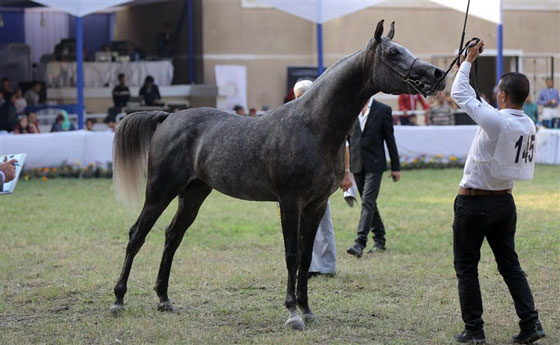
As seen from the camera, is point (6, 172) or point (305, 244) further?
point (6, 172)

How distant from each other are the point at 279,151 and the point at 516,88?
183cm

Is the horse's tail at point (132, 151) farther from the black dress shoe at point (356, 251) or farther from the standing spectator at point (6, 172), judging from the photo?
the black dress shoe at point (356, 251)

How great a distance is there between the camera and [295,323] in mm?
6309

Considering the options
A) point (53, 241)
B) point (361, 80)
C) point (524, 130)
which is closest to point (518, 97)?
point (524, 130)

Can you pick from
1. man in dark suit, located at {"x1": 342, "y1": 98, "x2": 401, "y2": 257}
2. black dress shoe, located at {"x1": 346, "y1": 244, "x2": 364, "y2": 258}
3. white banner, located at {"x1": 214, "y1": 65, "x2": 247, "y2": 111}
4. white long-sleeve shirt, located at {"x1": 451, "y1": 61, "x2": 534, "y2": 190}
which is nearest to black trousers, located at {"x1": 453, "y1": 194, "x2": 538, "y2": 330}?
white long-sleeve shirt, located at {"x1": 451, "y1": 61, "x2": 534, "y2": 190}

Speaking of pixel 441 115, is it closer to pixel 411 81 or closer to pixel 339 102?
pixel 339 102

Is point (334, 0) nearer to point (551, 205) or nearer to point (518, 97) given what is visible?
point (551, 205)

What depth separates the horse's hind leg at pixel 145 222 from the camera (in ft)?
22.8

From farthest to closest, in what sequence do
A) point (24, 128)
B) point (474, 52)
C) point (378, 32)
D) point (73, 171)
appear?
point (24, 128), point (73, 171), point (378, 32), point (474, 52)

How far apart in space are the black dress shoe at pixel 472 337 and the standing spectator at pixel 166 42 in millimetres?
24552

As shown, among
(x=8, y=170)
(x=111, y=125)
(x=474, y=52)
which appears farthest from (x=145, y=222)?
(x=111, y=125)

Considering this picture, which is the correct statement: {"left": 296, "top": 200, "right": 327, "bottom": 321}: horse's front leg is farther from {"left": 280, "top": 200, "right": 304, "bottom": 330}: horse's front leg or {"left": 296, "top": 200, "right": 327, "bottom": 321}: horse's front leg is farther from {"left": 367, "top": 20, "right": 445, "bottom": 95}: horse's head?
{"left": 367, "top": 20, "right": 445, "bottom": 95}: horse's head

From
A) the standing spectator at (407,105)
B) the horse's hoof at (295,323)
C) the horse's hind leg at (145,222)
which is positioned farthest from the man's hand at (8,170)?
the standing spectator at (407,105)

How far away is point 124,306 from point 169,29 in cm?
2337
